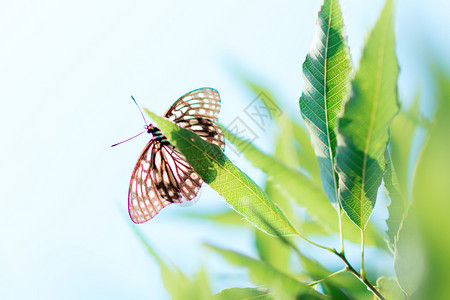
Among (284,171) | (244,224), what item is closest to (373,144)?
(284,171)

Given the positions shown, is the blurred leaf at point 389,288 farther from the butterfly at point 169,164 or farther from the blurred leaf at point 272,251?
the butterfly at point 169,164

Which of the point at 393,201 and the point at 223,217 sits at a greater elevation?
the point at 223,217

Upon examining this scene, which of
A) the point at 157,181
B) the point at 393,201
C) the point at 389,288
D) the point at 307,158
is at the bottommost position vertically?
the point at 389,288

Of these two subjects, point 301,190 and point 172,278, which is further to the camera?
point 301,190

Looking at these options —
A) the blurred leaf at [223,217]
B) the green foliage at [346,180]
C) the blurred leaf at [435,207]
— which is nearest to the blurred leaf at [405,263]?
the green foliage at [346,180]

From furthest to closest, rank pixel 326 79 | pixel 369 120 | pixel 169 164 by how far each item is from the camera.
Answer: pixel 169 164 → pixel 326 79 → pixel 369 120

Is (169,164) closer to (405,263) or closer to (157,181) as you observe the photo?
(157,181)

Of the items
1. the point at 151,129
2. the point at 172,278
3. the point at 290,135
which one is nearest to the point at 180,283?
the point at 172,278
